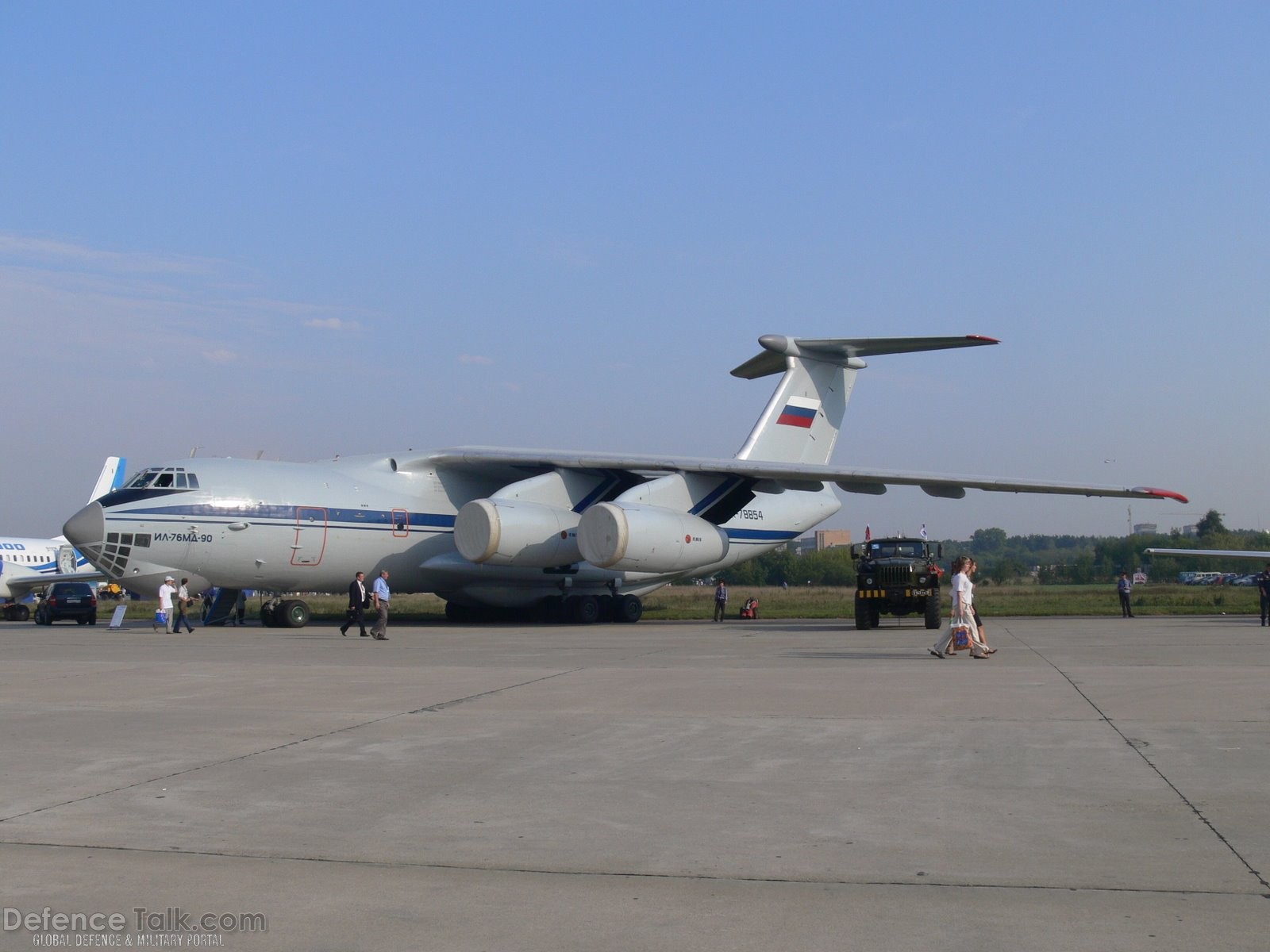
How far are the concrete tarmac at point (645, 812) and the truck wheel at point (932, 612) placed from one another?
9483 millimetres

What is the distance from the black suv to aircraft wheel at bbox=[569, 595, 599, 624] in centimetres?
1310

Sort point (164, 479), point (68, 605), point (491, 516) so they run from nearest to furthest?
1. point (164, 479)
2. point (491, 516)
3. point (68, 605)

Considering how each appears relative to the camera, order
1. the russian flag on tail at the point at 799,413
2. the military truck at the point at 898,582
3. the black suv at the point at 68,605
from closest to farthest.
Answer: the military truck at the point at 898,582 < the russian flag on tail at the point at 799,413 < the black suv at the point at 68,605

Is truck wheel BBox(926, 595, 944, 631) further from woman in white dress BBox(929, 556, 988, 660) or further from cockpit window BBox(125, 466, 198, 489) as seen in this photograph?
cockpit window BBox(125, 466, 198, 489)

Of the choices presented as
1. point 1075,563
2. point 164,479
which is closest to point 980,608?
point 164,479

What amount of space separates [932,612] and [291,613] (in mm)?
11984

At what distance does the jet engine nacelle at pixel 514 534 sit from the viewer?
2309 centimetres

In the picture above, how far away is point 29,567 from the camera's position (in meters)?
40.8

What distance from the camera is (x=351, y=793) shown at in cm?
617

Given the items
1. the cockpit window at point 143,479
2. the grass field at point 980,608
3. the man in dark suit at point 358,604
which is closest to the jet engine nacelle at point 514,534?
the man in dark suit at point 358,604

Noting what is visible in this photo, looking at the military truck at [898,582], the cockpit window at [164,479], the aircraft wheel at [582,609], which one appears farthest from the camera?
the aircraft wheel at [582,609]

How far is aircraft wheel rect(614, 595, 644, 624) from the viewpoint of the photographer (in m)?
27.2

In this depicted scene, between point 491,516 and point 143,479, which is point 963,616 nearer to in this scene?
point 491,516

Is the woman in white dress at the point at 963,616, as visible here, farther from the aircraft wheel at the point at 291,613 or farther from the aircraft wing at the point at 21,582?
the aircraft wing at the point at 21,582
